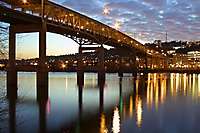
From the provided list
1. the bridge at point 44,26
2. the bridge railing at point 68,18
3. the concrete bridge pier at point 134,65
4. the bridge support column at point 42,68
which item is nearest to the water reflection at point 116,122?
the bridge at point 44,26

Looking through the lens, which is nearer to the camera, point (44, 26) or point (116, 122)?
point (116, 122)

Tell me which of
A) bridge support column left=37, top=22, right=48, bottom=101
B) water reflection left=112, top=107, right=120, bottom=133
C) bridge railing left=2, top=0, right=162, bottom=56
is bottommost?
water reflection left=112, top=107, right=120, bottom=133

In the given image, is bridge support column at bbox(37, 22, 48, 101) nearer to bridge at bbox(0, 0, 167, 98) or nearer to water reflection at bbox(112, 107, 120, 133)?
bridge at bbox(0, 0, 167, 98)

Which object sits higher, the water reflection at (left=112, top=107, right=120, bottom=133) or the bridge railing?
the bridge railing

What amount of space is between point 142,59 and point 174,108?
123 m

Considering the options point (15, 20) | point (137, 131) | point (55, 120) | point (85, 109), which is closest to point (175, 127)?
point (137, 131)

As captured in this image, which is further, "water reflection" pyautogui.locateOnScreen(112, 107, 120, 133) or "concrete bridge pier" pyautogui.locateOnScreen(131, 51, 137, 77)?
"concrete bridge pier" pyautogui.locateOnScreen(131, 51, 137, 77)

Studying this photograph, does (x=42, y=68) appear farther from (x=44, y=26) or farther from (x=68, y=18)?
(x=68, y=18)

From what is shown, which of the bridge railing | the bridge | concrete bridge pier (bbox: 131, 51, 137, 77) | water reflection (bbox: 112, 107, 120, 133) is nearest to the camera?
water reflection (bbox: 112, 107, 120, 133)

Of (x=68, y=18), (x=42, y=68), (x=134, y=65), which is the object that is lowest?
(x=42, y=68)

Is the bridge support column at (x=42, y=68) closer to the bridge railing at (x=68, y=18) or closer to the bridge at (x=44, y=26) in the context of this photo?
the bridge at (x=44, y=26)

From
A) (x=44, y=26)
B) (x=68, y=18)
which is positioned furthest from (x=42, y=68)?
(x=68, y=18)

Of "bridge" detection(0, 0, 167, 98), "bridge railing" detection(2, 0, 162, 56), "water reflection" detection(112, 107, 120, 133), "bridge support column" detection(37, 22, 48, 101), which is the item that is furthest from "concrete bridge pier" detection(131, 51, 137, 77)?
"water reflection" detection(112, 107, 120, 133)

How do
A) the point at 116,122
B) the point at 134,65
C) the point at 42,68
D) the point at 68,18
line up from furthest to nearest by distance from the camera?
the point at 134,65 → the point at 68,18 → the point at 42,68 → the point at 116,122
